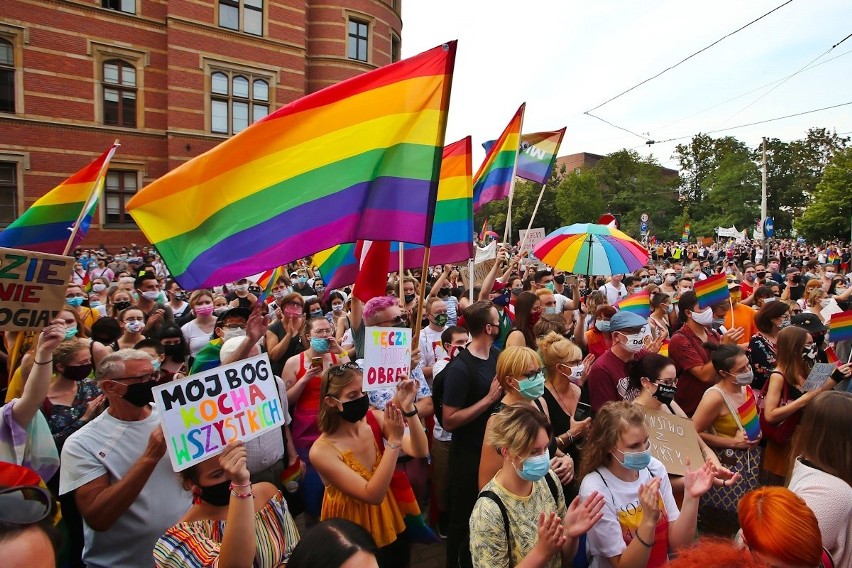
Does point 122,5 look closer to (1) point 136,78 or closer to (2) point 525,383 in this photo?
(1) point 136,78

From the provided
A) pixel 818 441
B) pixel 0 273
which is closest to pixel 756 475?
pixel 818 441

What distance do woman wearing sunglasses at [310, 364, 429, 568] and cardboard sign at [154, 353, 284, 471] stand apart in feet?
1.17

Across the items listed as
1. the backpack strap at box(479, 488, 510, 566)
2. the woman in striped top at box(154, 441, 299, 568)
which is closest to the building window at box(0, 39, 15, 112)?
the woman in striped top at box(154, 441, 299, 568)

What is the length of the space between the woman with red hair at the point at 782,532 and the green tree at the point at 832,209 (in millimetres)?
39417

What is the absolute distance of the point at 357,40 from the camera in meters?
28.6

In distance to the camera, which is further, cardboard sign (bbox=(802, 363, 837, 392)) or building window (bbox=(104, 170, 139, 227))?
building window (bbox=(104, 170, 139, 227))

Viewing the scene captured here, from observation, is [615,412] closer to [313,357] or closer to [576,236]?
[313,357]

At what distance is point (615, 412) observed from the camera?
278cm

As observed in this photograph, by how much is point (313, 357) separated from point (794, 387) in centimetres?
375

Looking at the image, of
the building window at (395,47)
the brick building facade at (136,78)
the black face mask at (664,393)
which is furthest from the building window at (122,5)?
the black face mask at (664,393)

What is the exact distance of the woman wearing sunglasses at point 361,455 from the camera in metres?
2.70

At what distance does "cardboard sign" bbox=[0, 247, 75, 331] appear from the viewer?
278cm

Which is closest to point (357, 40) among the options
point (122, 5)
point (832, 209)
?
point (122, 5)

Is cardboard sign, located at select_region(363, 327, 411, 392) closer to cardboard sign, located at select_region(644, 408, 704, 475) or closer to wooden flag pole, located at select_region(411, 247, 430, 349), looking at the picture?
wooden flag pole, located at select_region(411, 247, 430, 349)
